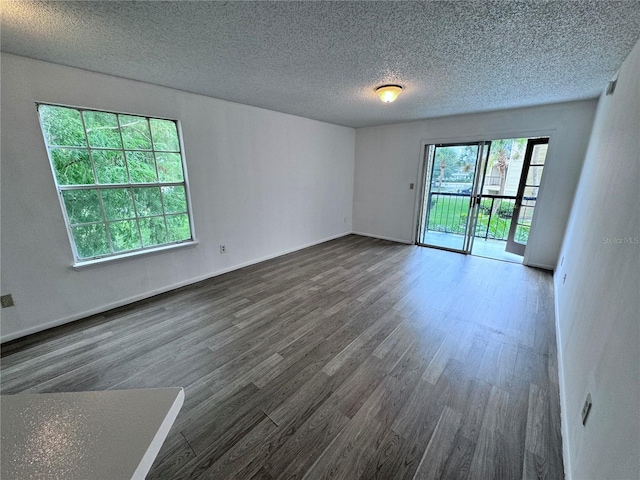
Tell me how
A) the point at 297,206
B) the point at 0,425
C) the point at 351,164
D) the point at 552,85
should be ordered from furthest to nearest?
the point at 351,164, the point at 297,206, the point at 552,85, the point at 0,425

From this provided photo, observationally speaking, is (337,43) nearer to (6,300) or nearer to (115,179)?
(115,179)

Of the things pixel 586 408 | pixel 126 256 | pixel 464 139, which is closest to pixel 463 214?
pixel 464 139

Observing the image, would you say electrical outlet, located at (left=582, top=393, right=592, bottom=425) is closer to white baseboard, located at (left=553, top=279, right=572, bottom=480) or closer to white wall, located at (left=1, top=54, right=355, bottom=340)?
white baseboard, located at (left=553, top=279, right=572, bottom=480)

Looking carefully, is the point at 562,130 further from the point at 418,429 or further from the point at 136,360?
the point at 136,360

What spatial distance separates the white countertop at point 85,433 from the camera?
1.55ft

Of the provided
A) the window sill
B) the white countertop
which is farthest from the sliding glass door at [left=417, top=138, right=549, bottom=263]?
the white countertop

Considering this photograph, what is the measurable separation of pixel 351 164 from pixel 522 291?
3.87m

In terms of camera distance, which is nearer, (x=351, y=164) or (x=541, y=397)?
(x=541, y=397)

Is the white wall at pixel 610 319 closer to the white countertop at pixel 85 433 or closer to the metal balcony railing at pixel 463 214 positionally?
the white countertop at pixel 85 433

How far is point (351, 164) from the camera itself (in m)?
5.67

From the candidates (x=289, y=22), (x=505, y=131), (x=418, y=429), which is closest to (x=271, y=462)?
(x=418, y=429)

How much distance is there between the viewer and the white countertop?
1.55 feet

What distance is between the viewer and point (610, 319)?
115 cm

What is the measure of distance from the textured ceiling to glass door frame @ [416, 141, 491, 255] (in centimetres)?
128
